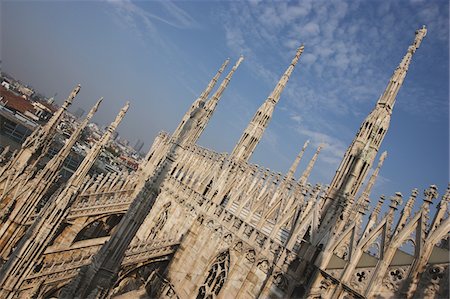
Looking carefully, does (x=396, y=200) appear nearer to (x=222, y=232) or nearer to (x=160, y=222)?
(x=222, y=232)

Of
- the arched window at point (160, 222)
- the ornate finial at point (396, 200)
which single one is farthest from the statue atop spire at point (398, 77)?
the arched window at point (160, 222)

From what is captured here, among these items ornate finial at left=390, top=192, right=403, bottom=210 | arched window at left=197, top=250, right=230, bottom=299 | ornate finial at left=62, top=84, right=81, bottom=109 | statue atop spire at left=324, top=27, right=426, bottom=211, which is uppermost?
statue atop spire at left=324, top=27, right=426, bottom=211

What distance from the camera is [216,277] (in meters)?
16.9

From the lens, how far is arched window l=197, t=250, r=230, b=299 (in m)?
16.5

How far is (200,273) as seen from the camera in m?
17.6

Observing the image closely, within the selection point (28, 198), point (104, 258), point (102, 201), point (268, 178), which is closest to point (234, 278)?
point (268, 178)

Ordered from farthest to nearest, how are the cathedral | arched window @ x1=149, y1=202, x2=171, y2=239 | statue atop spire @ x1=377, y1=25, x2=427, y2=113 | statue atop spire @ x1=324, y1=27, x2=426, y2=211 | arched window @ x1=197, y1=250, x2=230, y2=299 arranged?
arched window @ x1=149, y1=202, x2=171, y2=239 → arched window @ x1=197, y1=250, x2=230, y2=299 → statue atop spire @ x1=377, y1=25, x2=427, y2=113 → statue atop spire @ x1=324, y1=27, x2=426, y2=211 → the cathedral

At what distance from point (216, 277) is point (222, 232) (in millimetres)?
2479

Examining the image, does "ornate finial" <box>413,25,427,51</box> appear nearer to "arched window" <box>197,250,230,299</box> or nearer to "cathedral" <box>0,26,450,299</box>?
"cathedral" <box>0,26,450,299</box>

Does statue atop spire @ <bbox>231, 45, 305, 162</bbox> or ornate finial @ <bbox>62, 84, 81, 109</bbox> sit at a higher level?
statue atop spire @ <bbox>231, 45, 305, 162</bbox>

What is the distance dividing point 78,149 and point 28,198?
4442 cm

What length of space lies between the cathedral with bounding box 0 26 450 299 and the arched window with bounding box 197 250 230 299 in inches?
2.2

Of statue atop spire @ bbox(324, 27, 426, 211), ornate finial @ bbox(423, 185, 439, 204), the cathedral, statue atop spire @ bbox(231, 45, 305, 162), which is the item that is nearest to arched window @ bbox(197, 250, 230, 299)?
the cathedral

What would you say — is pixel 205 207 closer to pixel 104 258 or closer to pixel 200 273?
pixel 200 273
